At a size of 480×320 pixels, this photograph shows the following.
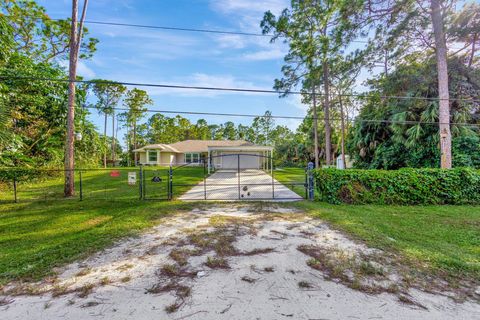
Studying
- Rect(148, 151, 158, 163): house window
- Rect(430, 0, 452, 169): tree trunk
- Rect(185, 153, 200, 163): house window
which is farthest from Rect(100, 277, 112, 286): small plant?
Rect(148, 151, 158, 163): house window

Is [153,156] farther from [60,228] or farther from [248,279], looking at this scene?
[248,279]

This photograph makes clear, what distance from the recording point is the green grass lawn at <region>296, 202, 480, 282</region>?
3232mm


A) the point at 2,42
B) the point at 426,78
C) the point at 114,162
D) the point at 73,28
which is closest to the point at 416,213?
the point at 426,78

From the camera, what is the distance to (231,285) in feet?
8.59

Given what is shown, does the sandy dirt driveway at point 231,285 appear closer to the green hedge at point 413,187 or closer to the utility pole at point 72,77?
the green hedge at point 413,187

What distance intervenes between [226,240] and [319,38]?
11476mm

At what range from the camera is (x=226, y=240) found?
4113 millimetres

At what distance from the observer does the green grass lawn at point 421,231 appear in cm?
323

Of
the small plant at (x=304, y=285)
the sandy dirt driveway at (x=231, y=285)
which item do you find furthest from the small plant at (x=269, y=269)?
the small plant at (x=304, y=285)

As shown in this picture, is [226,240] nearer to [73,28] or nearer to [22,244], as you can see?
[22,244]

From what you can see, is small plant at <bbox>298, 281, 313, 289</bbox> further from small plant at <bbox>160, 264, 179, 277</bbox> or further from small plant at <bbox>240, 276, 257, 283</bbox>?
small plant at <bbox>160, 264, 179, 277</bbox>

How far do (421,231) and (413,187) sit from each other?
3.09 meters

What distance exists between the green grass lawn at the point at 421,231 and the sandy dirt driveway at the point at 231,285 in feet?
2.17

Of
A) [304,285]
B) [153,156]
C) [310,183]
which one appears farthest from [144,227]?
[153,156]
